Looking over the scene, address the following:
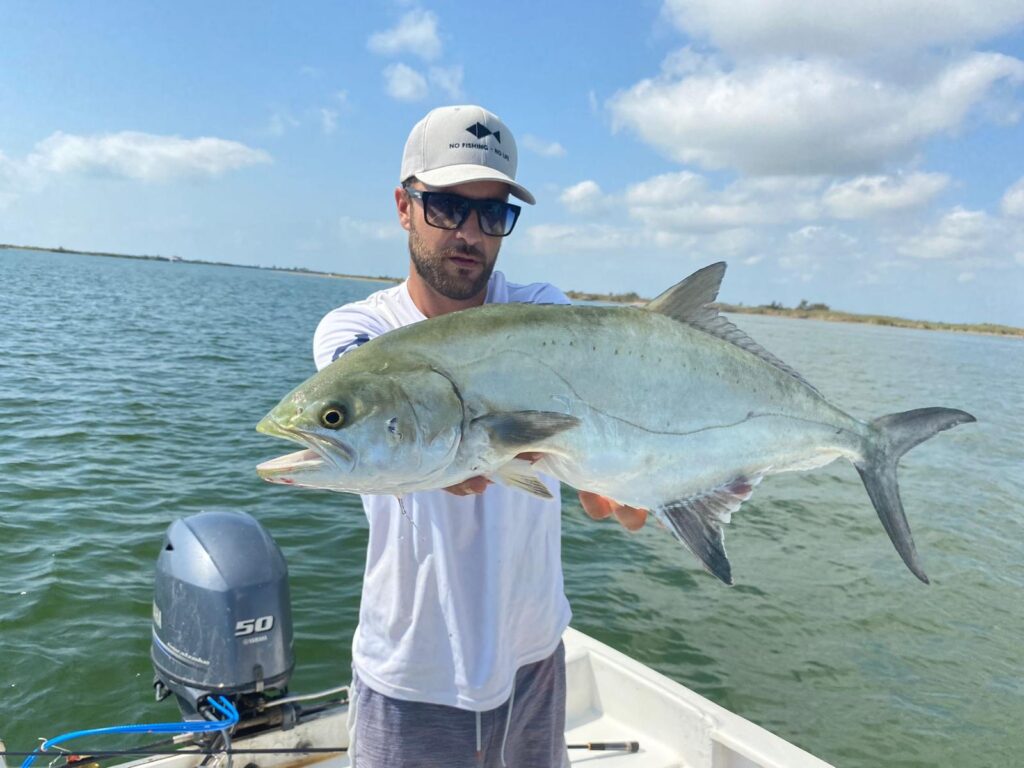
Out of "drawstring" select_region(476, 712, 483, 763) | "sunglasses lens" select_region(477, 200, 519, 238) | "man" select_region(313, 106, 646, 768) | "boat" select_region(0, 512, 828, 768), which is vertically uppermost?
"sunglasses lens" select_region(477, 200, 519, 238)

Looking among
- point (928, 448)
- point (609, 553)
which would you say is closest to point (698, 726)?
point (609, 553)

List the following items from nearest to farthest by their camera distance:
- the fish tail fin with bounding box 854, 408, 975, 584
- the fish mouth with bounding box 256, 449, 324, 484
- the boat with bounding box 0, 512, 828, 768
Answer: the fish mouth with bounding box 256, 449, 324, 484 < the fish tail fin with bounding box 854, 408, 975, 584 < the boat with bounding box 0, 512, 828, 768

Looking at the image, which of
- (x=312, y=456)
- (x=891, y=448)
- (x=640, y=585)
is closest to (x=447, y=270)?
(x=312, y=456)

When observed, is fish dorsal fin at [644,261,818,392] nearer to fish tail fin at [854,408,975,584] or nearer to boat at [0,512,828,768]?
fish tail fin at [854,408,975,584]

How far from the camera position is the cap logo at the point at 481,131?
2.94m

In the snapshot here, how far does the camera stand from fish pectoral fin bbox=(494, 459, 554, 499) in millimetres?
2297

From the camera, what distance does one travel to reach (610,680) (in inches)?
211

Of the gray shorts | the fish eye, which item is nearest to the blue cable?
the gray shorts

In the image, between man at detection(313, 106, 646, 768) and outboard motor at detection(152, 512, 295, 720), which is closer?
man at detection(313, 106, 646, 768)

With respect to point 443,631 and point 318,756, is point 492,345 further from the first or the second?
point 318,756

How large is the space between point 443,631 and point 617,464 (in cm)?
97

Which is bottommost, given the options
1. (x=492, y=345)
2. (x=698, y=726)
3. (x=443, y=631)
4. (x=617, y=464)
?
(x=698, y=726)

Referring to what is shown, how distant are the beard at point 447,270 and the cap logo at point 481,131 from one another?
46cm

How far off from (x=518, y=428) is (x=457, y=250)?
1.00 meters
